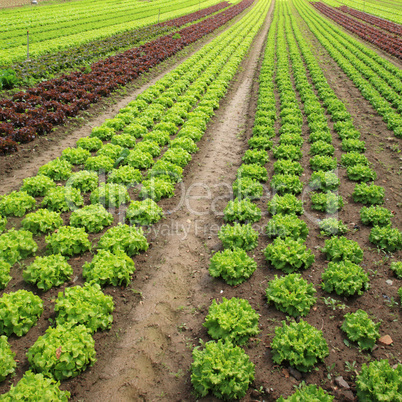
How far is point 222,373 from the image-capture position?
4898mm

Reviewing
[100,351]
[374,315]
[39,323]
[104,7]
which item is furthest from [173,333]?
[104,7]

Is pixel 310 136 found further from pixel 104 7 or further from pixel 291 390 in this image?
pixel 104 7

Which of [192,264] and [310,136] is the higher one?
[310,136]

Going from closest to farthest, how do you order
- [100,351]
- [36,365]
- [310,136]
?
1. [36,365]
2. [100,351]
3. [310,136]

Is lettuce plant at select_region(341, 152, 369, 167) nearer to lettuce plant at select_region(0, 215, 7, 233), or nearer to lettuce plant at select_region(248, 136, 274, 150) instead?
lettuce plant at select_region(248, 136, 274, 150)

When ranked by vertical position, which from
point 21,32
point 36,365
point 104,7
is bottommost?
point 36,365

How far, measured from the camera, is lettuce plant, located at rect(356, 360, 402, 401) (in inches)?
182

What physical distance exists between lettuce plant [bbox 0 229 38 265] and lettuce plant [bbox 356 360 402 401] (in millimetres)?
7469

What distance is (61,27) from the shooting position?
126 ft

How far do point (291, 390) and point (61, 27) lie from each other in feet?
150

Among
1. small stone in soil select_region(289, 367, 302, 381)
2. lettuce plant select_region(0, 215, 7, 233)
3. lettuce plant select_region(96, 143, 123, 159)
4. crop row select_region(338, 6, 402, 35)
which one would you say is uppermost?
crop row select_region(338, 6, 402, 35)

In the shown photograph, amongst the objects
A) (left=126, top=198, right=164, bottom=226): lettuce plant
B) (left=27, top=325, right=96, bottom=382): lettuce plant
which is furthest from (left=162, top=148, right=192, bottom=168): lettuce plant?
(left=27, top=325, right=96, bottom=382): lettuce plant

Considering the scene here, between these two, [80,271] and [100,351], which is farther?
[80,271]

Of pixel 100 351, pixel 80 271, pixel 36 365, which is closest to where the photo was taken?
pixel 36 365
